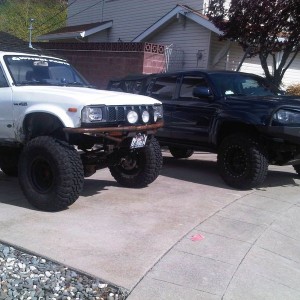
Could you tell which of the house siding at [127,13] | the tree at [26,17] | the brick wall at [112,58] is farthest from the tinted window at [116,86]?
the tree at [26,17]

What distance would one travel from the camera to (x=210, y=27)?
14148mm

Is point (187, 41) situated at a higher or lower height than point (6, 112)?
higher

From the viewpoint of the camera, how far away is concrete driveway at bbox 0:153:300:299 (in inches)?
156

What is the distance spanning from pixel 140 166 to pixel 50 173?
5.00 ft

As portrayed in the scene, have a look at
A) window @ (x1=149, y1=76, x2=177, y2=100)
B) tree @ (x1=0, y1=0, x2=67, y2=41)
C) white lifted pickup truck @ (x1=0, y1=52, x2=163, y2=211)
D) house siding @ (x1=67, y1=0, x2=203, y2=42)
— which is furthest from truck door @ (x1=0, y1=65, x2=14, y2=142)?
tree @ (x1=0, y1=0, x2=67, y2=41)

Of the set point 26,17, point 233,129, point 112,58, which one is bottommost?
point 233,129

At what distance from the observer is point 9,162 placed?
7.15 m

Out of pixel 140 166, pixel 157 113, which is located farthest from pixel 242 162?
pixel 157 113

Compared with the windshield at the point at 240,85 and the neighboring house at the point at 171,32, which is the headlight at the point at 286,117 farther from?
the neighboring house at the point at 171,32

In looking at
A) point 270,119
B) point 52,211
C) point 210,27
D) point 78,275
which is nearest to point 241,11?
point 210,27

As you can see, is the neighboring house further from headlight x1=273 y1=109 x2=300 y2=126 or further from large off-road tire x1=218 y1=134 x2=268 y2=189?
headlight x1=273 y1=109 x2=300 y2=126

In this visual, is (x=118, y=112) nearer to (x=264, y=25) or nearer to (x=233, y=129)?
(x=233, y=129)

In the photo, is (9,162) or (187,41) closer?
(9,162)

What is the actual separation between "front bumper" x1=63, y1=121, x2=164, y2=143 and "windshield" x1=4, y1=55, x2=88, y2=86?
1312mm
